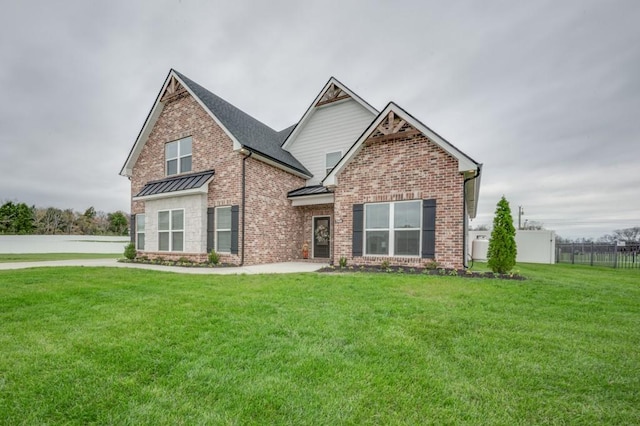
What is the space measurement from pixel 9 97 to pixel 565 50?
29.4 metres

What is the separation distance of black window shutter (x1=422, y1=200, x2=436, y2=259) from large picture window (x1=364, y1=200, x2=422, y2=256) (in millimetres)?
184

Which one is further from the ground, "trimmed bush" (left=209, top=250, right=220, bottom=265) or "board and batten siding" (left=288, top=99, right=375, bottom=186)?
"board and batten siding" (left=288, top=99, right=375, bottom=186)

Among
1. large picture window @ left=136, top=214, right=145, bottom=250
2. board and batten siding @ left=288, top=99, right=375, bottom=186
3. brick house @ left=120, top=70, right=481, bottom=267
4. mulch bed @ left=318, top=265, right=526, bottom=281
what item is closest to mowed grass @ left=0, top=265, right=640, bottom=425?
mulch bed @ left=318, top=265, right=526, bottom=281

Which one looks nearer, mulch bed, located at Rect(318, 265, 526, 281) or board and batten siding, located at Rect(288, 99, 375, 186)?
mulch bed, located at Rect(318, 265, 526, 281)

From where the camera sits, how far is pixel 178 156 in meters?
12.8

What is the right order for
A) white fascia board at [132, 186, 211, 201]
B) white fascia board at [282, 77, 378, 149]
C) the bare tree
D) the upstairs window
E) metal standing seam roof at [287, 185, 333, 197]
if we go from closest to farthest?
1. white fascia board at [132, 186, 211, 201]
2. metal standing seam roof at [287, 185, 333, 197]
3. white fascia board at [282, 77, 378, 149]
4. the upstairs window
5. the bare tree

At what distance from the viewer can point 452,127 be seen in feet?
62.6

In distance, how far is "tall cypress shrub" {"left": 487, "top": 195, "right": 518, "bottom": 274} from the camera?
7.98m

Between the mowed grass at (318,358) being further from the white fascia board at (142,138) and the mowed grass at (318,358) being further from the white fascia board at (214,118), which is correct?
the white fascia board at (142,138)

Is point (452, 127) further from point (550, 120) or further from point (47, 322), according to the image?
point (47, 322)

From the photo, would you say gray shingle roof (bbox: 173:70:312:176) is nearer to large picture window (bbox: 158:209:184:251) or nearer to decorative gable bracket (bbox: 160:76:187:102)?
decorative gable bracket (bbox: 160:76:187:102)

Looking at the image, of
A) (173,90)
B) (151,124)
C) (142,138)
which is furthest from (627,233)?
(142,138)

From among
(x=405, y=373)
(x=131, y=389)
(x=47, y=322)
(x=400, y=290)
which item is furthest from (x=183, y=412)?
(x=400, y=290)

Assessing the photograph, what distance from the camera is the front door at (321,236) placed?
13.0 metres
